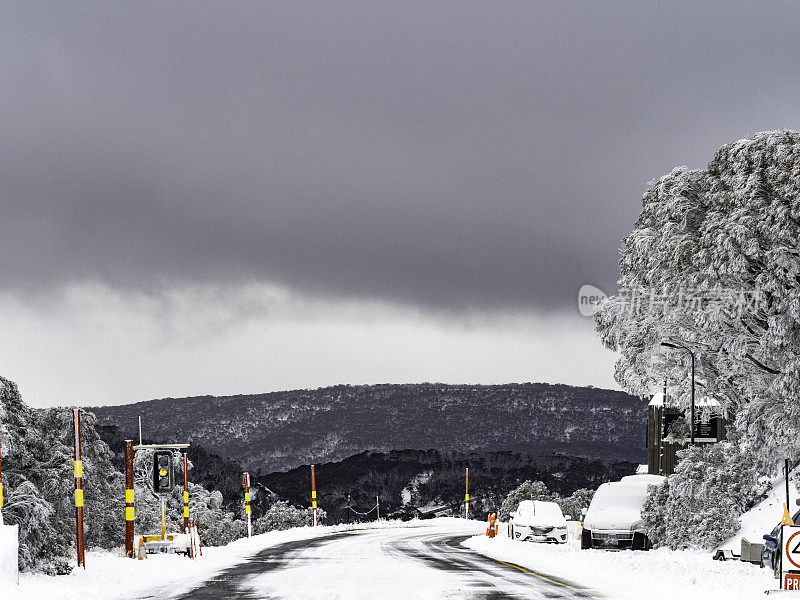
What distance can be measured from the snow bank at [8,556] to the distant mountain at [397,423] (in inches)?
5564

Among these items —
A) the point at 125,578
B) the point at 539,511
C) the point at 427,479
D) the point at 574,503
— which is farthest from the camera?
the point at 427,479

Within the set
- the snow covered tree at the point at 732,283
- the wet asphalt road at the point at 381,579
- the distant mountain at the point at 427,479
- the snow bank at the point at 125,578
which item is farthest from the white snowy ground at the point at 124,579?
the distant mountain at the point at 427,479

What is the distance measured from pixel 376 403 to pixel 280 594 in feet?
556

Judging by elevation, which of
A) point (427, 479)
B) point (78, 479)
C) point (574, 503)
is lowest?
point (427, 479)

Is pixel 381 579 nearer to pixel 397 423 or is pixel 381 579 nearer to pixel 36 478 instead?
pixel 36 478

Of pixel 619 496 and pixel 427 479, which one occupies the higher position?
pixel 619 496

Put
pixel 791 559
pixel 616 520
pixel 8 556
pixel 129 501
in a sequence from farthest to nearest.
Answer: pixel 616 520
pixel 129 501
pixel 8 556
pixel 791 559

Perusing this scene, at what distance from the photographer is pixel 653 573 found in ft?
65.0

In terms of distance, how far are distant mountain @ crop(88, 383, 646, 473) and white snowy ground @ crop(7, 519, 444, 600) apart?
436 ft

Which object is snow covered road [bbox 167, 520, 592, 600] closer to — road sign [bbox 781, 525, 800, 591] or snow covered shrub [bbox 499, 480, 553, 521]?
road sign [bbox 781, 525, 800, 591]

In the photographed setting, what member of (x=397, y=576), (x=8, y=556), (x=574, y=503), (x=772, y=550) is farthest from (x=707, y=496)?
(x=574, y=503)

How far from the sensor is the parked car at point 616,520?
101 feet

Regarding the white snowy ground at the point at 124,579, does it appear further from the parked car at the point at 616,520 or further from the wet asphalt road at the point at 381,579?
the parked car at the point at 616,520

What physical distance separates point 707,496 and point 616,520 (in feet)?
12.8
